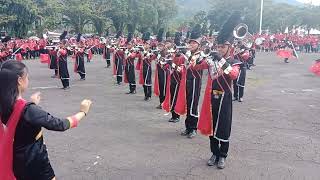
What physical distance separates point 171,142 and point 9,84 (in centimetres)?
465

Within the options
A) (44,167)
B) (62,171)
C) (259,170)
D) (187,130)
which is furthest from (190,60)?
(44,167)

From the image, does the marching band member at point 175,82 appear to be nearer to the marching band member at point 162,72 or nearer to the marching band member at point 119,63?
the marching band member at point 162,72

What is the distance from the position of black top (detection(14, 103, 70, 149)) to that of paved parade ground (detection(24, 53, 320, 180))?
244cm

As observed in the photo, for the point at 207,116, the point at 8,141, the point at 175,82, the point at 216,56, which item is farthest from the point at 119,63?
the point at 8,141

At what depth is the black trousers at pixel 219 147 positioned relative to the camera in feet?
20.2

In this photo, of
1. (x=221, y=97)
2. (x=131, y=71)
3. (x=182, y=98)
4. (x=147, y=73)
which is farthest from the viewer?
(x=131, y=71)

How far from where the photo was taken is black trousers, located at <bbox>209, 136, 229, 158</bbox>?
6148 mm

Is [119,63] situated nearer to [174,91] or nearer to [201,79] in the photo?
[174,91]

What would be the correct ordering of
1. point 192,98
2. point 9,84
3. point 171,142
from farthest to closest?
point 192,98 < point 171,142 < point 9,84

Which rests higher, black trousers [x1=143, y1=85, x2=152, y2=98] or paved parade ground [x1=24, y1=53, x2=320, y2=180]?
black trousers [x1=143, y1=85, x2=152, y2=98]

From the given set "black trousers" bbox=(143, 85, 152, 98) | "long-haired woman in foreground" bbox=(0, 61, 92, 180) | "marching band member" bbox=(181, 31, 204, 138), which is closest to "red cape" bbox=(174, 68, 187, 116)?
"marching band member" bbox=(181, 31, 204, 138)

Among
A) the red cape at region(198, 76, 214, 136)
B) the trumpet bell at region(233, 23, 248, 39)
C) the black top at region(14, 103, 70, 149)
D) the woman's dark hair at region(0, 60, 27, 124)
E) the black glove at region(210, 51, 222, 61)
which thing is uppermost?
the trumpet bell at region(233, 23, 248, 39)

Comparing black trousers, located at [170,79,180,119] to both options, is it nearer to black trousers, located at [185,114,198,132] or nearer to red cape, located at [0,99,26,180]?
black trousers, located at [185,114,198,132]

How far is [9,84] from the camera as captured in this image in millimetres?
3293
